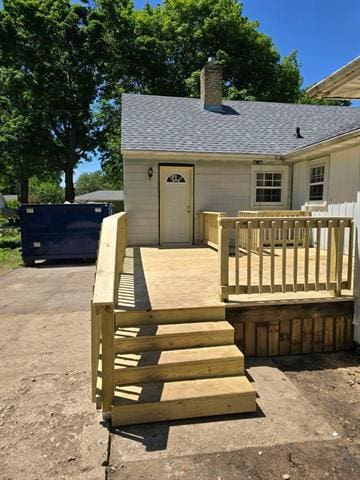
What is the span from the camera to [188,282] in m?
4.77

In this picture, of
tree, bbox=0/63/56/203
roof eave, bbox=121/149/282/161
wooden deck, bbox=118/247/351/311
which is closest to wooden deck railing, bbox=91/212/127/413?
wooden deck, bbox=118/247/351/311

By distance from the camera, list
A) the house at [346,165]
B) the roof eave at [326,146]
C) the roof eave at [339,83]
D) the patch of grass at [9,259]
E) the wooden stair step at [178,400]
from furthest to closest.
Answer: the patch of grass at [9,259] → the roof eave at [326,146] → the house at [346,165] → the roof eave at [339,83] → the wooden stair step at [178,400]

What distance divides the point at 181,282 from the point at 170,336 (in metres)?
1.50

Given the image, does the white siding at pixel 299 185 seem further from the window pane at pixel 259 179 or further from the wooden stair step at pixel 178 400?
the wooden stair step at pixel 178 400

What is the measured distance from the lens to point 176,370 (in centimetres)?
302

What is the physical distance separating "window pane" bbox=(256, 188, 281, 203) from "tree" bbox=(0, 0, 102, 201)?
15.8 metres

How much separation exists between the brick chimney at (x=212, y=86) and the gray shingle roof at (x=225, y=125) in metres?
0.32

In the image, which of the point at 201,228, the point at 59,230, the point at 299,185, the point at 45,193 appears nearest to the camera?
the point at 299,185

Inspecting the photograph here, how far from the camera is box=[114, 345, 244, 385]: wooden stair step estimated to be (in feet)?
9.69

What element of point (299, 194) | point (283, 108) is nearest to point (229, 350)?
point (299, 194)

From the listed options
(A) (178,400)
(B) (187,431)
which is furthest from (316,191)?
(B) (187,431)

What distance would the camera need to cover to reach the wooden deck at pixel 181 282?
387cm

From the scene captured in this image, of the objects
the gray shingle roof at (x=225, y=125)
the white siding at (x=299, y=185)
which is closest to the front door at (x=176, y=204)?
the gray shingle roof at (x=225, y=125)

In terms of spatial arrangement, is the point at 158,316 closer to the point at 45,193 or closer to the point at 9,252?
the point at 9,252
